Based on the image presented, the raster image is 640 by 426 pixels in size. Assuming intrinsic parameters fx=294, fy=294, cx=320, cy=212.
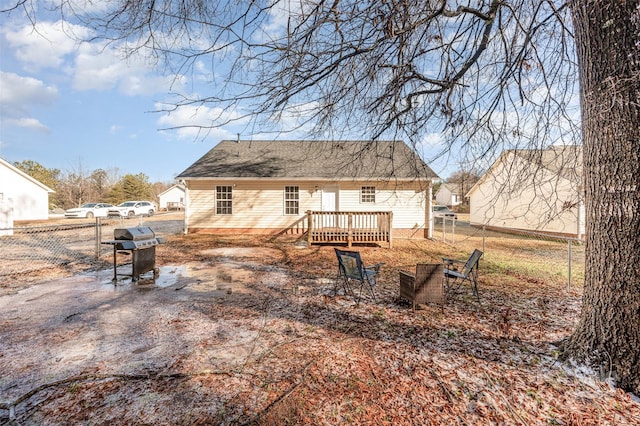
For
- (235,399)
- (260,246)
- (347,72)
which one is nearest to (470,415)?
(235,399)

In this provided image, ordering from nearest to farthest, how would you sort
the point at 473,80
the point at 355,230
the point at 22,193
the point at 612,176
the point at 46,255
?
the point at 612,176 → the point at 473,80 → the point at 46,255 → the point at 355,230 → the point at 22,193

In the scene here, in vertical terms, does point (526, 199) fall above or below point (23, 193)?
below

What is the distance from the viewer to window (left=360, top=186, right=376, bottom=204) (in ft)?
44.9

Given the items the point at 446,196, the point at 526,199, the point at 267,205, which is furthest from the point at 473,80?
the point at 446,196

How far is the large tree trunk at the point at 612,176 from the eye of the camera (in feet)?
7.93

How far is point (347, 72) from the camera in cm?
383

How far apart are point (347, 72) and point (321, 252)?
23.2ft

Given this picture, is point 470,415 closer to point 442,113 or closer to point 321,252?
point 442,113

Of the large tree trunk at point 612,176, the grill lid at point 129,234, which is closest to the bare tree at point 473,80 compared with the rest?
the large tree trunk at point 612,176

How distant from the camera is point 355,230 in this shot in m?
11.4

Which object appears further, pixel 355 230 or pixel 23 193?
pixel 23 193

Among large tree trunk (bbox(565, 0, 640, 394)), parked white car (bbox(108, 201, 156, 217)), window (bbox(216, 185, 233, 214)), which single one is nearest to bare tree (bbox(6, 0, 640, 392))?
large tree trunk (bbox(565, 0, 640, 394))

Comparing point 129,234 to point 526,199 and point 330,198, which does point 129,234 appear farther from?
point 526,199

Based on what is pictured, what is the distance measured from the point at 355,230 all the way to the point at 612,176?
8943mm
